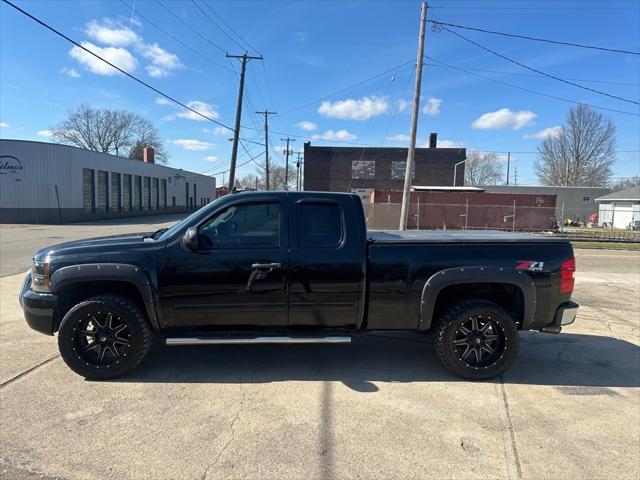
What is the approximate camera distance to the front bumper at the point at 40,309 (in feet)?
13.6

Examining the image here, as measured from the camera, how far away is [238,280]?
4.16 m

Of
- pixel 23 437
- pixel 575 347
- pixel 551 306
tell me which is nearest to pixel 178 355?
pixel 23 437

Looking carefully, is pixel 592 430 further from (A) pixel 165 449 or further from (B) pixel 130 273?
(B) pixel 130 273

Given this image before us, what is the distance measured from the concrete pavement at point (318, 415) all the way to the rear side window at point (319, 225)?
1.35m

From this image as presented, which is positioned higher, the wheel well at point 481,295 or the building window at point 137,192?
the building window at point 137,192

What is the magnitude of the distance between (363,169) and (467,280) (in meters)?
50.3

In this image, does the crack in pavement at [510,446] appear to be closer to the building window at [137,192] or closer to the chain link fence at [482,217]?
the chain link fence at [482,217]

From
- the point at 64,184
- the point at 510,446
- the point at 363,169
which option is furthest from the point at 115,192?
the point at 510,446

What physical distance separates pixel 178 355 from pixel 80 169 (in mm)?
35621

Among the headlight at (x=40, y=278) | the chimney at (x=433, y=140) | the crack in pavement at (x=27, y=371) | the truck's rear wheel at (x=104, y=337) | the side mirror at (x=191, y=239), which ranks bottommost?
the crack in pavement at (x=27, y=371)

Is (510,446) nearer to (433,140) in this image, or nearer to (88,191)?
(88,191)

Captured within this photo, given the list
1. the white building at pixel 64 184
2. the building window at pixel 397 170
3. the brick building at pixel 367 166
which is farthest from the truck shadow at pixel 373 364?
the building window at pixel 397 170

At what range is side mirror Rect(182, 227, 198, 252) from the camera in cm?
407

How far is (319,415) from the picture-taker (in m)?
3.60
